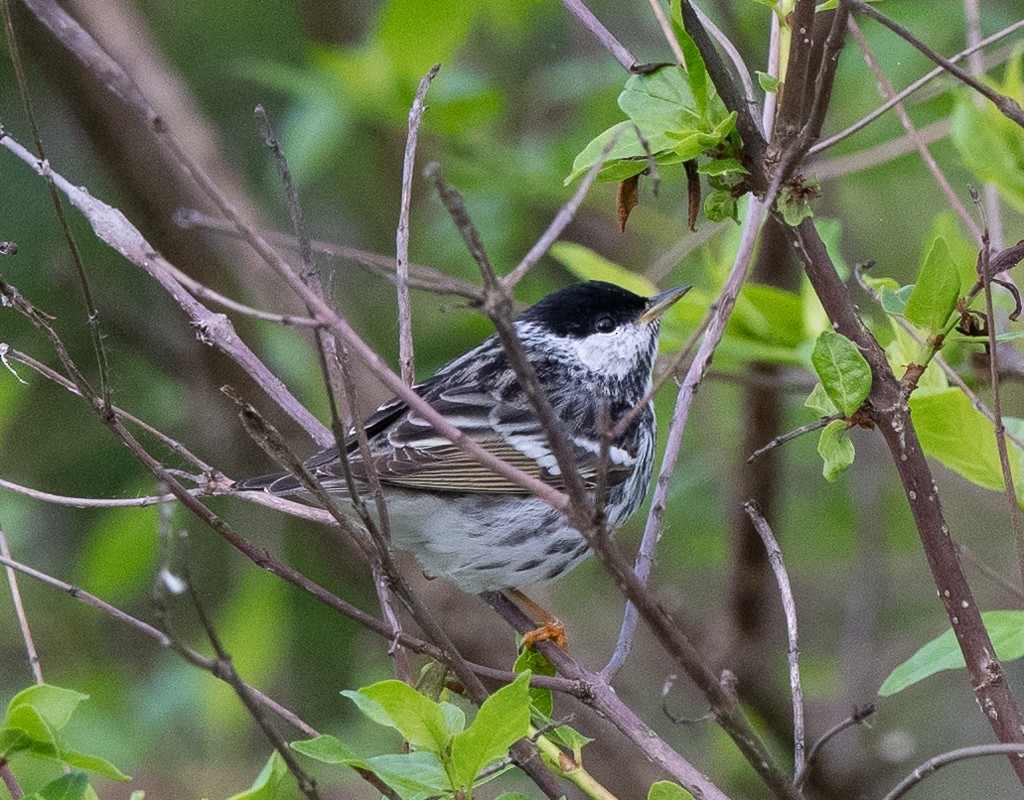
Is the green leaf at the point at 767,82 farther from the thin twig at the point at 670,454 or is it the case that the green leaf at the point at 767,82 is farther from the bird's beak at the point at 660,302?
the bird's beak at the point at 660,302

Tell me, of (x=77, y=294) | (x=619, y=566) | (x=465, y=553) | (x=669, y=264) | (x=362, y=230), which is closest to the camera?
(x=619, y=566)

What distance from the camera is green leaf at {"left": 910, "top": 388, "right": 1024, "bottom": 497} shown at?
2.28 m

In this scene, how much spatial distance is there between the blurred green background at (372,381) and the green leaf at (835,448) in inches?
71.3

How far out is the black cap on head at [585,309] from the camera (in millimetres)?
4070

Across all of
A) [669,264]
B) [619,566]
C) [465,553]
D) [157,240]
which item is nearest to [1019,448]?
[619,566]

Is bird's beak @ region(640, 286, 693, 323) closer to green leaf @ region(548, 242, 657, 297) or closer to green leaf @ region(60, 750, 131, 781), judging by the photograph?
green leaf @ region(548, 242, 657, 297)

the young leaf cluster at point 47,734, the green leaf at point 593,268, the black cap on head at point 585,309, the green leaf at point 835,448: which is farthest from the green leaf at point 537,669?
the black cap on head at point 585,309

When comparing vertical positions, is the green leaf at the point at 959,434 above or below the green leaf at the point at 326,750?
above

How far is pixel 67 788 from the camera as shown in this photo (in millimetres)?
1876

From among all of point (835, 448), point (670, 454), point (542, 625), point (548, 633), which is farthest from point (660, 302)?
point (835, 448)

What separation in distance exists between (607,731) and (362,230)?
2.65 metres

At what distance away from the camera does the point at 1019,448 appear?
239 centimetres

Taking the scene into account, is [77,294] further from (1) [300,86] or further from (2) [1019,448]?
(2) [1019,448]

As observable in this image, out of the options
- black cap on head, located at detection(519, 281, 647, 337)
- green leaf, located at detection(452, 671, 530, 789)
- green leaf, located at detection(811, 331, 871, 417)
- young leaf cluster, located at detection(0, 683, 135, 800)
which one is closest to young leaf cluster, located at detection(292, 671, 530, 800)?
green leaf, located at detection(452, 671, 530, 789)
